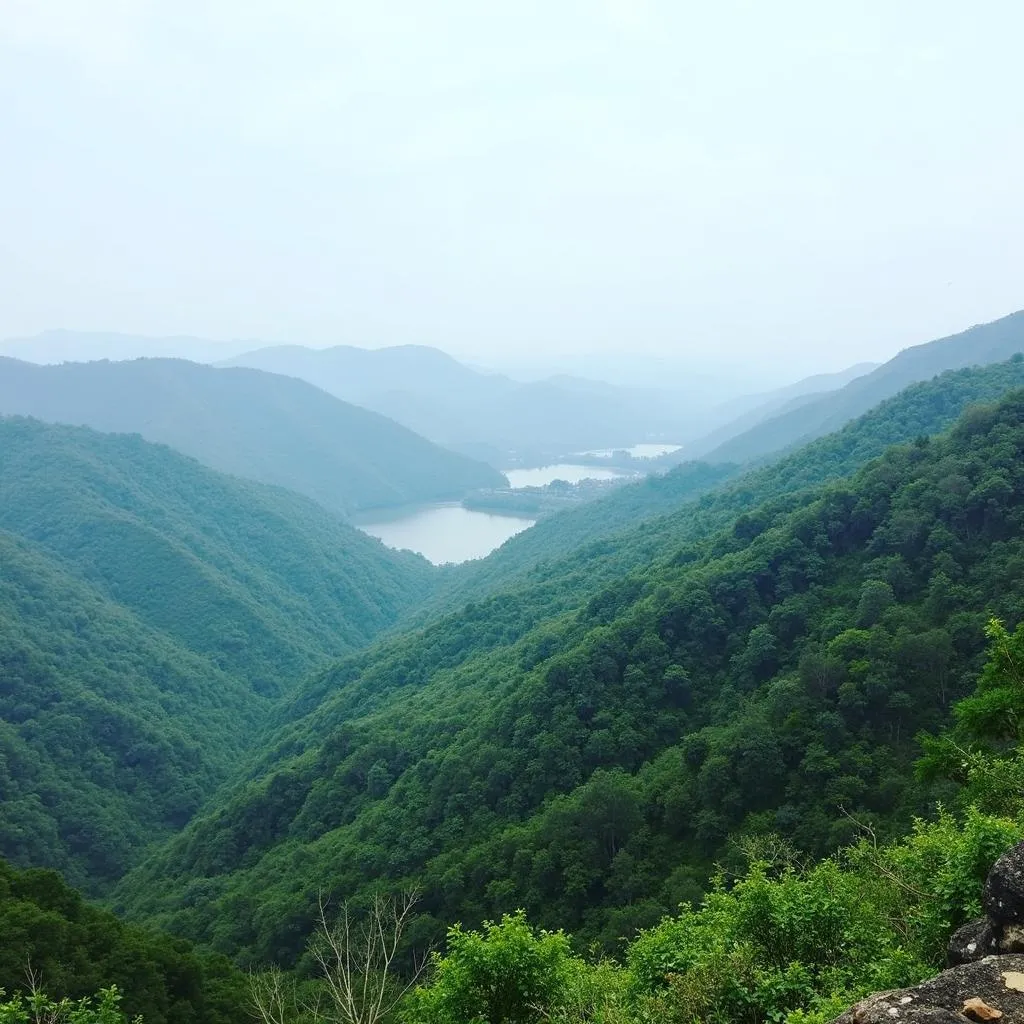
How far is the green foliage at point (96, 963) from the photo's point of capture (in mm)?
17438

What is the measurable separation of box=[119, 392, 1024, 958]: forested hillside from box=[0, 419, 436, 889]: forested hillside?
10.3 m

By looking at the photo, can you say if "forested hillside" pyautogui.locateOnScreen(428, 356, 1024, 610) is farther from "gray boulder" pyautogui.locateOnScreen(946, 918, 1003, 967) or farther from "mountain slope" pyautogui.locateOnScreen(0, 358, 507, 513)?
"mountain slope" pyautogui.locateOnScreen(0, 358, 507, 513)

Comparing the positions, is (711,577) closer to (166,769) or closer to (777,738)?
(777,738)

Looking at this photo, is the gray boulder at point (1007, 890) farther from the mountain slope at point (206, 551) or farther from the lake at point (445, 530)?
the lake at point (445, 530)

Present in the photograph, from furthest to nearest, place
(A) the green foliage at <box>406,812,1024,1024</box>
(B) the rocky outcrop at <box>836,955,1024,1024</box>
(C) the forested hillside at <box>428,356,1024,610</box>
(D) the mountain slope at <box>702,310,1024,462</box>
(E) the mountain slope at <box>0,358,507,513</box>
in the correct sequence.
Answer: (E) the mountain slope at <box>0,358,507,513</box> < (D) the mountain slope at <box>702,310,1024,462</box> < (C) the forested hillside at <box>428,356,1024,610</box> < (A) the green foliage at <box>406,812,1024,1024</box> < (B) the rocky outcrop at <box>836,955,1024,1024</box>

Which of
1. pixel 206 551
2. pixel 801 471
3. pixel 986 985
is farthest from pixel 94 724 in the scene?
pixel 986 985

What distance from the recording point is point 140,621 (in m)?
73.0

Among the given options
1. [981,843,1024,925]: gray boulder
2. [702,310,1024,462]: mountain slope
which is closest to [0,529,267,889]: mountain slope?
[981,843,1024,925]: gray boulder

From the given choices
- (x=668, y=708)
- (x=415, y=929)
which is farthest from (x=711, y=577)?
(x=415, y=929)

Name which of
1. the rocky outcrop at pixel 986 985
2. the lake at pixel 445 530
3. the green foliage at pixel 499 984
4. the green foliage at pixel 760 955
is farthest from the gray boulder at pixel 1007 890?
the lake at pixel 445 530

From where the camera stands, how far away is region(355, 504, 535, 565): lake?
144125 mm

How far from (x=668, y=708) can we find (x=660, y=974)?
22.3m

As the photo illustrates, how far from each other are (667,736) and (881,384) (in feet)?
380

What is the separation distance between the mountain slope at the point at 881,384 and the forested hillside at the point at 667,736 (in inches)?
3068
